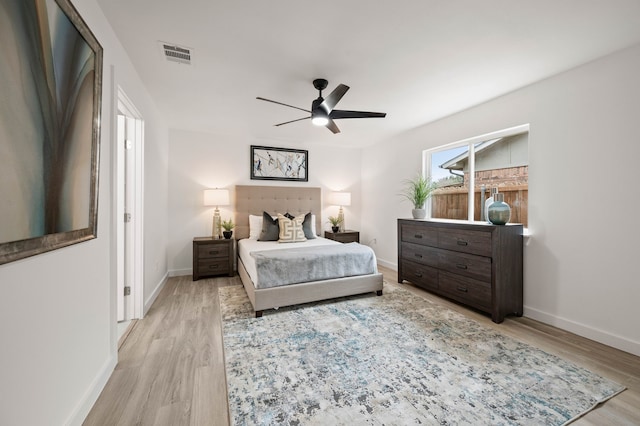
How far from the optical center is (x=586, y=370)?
73.8 inches

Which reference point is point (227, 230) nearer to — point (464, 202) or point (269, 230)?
point (269, 230)

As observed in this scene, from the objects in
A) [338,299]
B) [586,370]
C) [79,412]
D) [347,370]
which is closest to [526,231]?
[586,370]

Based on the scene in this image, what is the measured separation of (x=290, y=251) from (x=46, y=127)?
234 centimetres

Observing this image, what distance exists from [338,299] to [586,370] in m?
2.16

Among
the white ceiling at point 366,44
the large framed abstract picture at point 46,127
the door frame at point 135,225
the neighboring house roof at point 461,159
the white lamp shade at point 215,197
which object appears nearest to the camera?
the large framed abstract picture at point 46,127

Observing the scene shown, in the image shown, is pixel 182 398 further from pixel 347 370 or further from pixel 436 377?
pixel 436 377

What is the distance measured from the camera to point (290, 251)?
3158 mm

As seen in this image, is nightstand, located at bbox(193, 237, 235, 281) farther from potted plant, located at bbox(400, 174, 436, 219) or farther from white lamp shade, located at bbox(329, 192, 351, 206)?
potted plant, located at bbox(400, 174, 436, 219)

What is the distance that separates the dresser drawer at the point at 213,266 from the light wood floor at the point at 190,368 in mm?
953

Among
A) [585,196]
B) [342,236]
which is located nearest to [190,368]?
[342,236]

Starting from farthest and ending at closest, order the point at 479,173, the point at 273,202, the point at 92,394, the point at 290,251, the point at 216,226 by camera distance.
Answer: the point at 273,202
the point at 216,226
the point at 479,173
the point at 290,251
the point at 92,394

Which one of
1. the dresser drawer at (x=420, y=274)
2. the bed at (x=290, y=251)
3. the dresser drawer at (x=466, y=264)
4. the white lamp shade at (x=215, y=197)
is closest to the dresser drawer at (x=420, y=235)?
the dresser drawer at (x=466, y=264)

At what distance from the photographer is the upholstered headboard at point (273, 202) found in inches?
182

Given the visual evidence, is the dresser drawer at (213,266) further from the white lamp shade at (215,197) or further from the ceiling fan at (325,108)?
the ceiling fan at (325,108)
